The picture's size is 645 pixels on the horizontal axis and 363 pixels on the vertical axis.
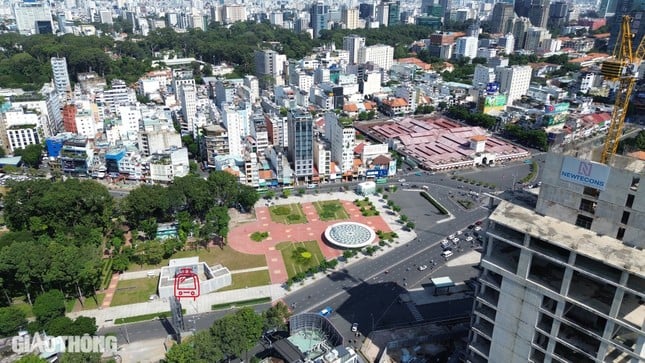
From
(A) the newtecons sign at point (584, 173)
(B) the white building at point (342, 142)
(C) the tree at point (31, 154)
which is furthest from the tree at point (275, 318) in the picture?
(C) the tree at point (31, 154)

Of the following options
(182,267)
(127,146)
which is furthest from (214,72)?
(182,267)

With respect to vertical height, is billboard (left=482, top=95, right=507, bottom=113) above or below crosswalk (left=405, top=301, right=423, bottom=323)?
above

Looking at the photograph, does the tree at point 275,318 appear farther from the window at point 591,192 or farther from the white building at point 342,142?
the white building at point 342,142

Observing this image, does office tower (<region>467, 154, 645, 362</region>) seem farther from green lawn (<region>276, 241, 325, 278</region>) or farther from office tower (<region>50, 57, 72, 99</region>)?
office tower (<region>50, 57, 72, 99</region>)

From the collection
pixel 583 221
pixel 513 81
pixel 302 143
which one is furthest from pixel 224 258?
pixel 513 81

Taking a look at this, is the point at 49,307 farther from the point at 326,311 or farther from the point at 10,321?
the point at 326,311

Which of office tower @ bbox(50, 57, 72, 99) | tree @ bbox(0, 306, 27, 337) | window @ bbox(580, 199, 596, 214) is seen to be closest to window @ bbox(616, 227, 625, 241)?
window @ bbox(580, 199, 596, 214)
